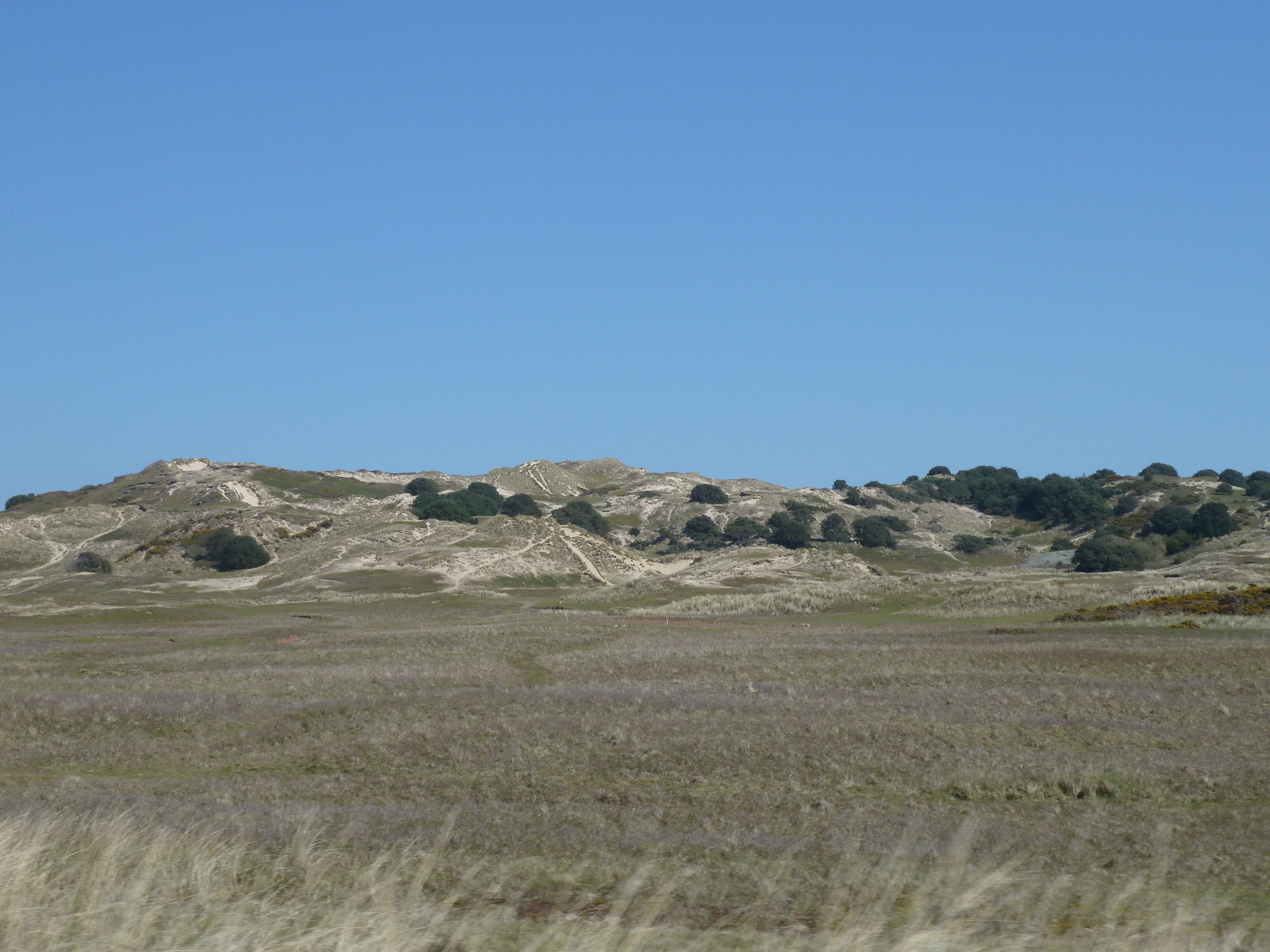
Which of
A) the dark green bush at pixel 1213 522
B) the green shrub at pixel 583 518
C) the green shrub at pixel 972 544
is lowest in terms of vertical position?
the green shrub at pixel 972 544

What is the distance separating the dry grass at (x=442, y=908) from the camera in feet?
23.3

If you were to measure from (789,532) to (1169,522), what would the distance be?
47.1m

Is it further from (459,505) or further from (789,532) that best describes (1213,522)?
(459,505)

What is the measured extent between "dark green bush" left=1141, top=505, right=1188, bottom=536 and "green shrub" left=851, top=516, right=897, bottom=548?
105 ft

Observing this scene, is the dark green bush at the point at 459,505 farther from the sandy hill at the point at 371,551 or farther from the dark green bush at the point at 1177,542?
the dark green bush at the point at 1177,542

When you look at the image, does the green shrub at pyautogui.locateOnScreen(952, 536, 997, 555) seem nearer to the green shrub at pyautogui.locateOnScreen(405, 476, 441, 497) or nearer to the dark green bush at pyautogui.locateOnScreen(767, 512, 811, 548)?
the dark green bush at pyautogui.locateOnScreen(767, 512, 811, 548)

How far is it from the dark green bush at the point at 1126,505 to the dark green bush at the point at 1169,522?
21.2 m

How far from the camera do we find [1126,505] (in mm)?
166125

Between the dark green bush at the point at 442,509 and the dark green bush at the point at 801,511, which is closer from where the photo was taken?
the dark green bush at the point at 442,509

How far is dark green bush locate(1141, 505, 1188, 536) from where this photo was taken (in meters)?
135

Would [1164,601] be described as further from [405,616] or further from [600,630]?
[405,616]

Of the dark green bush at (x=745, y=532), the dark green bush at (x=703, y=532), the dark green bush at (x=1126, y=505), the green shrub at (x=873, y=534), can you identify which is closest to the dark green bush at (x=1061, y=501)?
the dark green bush at (x=1126, y=505)

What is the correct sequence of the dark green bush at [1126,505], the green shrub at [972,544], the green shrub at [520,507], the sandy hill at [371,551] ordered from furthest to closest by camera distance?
the dark green bush at [1126,505] < the green shrub at [520,507] < the green shrub at [972,544] < the sandy hill at [371,551]

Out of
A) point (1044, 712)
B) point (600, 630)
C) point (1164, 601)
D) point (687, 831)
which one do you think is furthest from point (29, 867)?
point (1164, 601)
